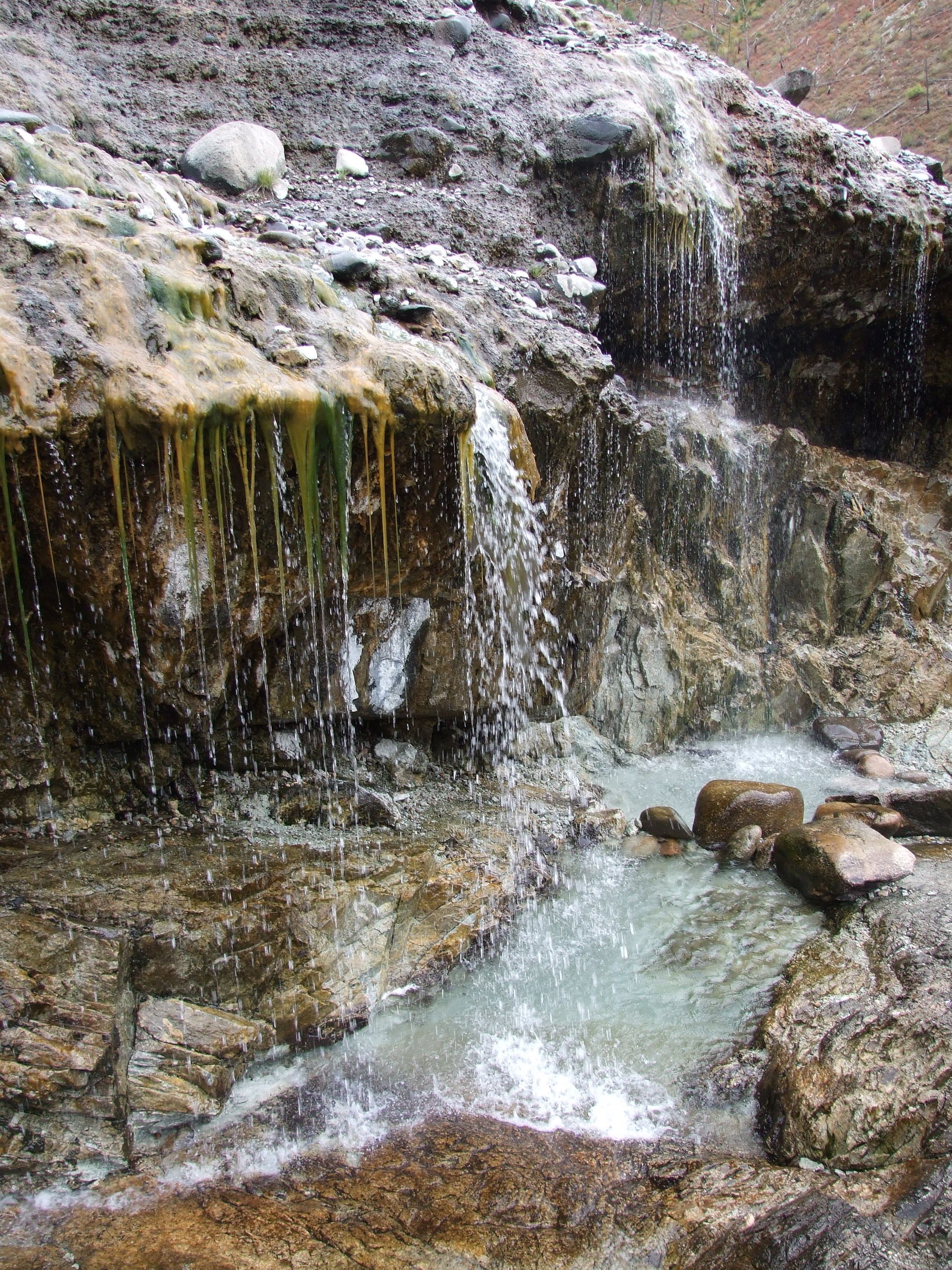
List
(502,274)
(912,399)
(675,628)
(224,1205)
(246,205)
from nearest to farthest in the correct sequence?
(224,1205) → (246,205) → (502,274) → (675,628) → (912,399)

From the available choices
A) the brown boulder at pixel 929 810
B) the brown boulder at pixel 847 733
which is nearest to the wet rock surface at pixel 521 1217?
the brown boulder at pixel 929 810

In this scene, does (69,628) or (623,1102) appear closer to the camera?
(623,1102)

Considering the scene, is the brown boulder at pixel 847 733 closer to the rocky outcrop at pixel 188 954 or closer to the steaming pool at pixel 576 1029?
the steaming pool at pixel 576 1029

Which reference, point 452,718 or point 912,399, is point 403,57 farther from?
point 912,399

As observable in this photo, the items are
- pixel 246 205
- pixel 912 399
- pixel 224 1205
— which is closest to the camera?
pixel 224 1205

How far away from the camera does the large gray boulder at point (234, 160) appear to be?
6.22 m

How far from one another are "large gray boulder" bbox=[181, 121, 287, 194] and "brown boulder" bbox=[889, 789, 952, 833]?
7186 mm

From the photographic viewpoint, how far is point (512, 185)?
7.53 metres

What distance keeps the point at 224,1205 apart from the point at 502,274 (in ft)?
20.4

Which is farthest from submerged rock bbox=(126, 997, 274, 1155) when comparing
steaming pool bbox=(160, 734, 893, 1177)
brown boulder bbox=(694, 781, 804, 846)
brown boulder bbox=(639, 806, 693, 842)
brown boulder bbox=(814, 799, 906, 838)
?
brown boulder bbox=(814, 799, 906, 838)

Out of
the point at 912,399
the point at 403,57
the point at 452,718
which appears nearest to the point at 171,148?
the point at 403,57

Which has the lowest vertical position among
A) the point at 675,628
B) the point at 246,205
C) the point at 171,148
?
the point at 675,628

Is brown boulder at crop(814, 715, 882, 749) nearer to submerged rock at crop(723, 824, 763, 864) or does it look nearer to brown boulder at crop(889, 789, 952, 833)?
brown boulder at crop(889, 789, 952, 833)

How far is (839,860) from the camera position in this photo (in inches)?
216
